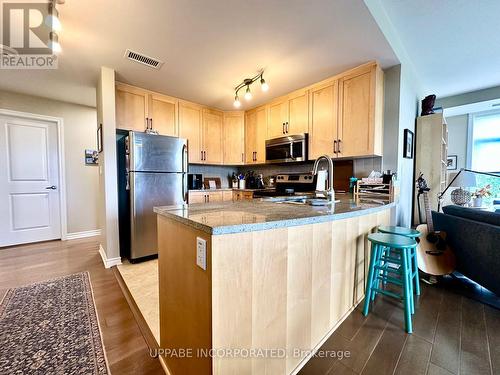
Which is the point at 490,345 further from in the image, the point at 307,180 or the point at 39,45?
the point at 39,45

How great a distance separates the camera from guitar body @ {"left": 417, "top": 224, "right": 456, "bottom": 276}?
87.2 inches

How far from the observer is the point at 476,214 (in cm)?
199

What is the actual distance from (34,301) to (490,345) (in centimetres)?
→ 359

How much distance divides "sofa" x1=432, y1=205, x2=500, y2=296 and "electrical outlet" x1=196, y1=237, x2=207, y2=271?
2.40 meters

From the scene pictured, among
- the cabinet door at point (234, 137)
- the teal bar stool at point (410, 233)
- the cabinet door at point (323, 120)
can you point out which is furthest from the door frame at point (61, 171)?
the teal bar stool at point (410, 233)

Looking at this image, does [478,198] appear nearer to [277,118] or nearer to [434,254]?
[434,254]

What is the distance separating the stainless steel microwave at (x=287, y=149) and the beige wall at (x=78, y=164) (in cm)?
347

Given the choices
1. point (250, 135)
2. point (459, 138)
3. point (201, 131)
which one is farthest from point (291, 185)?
point (459, 138)

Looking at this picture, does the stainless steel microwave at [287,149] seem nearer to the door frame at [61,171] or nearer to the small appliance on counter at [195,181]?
the small appliance on counter at [195,181]

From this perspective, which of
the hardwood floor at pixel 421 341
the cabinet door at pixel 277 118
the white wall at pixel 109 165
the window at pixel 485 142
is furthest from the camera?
the window at pixel 485 142

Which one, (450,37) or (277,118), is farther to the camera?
(277,118)

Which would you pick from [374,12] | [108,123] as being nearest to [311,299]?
[374,12]

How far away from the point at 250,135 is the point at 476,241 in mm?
3411

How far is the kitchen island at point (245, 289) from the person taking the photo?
86 cm
